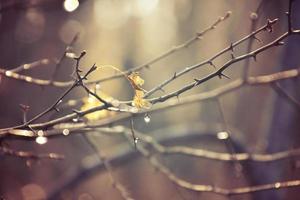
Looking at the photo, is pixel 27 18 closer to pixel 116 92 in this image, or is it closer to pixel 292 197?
pixel 116 92

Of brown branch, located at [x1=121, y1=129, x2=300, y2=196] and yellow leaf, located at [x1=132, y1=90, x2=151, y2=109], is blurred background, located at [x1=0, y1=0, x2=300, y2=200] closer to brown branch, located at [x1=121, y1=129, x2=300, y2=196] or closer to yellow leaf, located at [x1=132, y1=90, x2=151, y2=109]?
brown branch, located at [x1=121, y1=129, x2=300, y2=196]

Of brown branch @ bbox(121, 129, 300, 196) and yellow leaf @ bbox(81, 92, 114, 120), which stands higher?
yellow leaf @ bbox(81, 92, 114, 120)

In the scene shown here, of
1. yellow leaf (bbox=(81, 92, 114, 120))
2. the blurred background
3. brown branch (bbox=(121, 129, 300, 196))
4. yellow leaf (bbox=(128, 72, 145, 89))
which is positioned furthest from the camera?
the blurred background

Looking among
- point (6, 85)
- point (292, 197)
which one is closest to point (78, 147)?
point (6, 85)

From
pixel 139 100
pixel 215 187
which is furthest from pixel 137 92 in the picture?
pixel 215 187

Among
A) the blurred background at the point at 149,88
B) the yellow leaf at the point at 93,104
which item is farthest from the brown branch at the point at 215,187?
the yellow leaf at the point at 93,104

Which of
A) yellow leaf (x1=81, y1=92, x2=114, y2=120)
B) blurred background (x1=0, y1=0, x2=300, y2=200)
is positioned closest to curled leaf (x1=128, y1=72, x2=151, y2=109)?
yellow leaf (x1=81, y1=92, x2=114, y2=120)

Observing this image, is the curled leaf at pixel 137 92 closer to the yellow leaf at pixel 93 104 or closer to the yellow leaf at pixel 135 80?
the yellow leaf at pixel 135 80

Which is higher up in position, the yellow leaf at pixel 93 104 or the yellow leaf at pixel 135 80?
the yellow leaf at pixel 93 104
